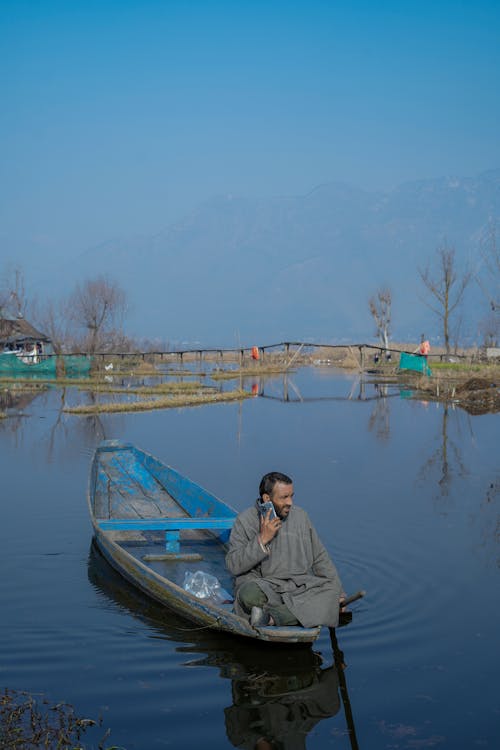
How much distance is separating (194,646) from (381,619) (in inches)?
67.8

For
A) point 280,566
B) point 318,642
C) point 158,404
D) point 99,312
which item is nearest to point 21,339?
point 99,312

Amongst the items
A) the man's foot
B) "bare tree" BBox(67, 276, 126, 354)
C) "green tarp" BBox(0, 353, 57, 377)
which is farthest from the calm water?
"bare tree" BBox(67, 276, 126, 354)

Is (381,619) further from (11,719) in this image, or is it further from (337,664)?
(11,719)

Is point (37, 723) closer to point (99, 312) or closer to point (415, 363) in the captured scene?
point (415, 363)

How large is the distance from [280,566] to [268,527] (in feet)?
1.45

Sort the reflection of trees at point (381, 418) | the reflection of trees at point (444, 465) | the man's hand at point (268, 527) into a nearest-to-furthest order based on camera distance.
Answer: the man's hand at point (268, 527)
the reflection of trees at point (444, 465)
the reflection of trees at point (381, 418)

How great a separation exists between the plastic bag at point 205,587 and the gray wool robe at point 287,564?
0.76 m

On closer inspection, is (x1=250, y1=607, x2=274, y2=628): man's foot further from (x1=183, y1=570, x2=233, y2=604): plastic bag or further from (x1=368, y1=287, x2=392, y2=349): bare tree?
(x1=368, y1=287, x2=392, y2=349): bare tree

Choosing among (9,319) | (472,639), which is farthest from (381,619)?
(9,319)

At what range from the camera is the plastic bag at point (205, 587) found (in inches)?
306

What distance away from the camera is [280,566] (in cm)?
694

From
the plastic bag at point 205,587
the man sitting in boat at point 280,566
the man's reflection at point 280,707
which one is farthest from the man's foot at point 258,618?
the plastic bag at point 205,587

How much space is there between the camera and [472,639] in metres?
7.68

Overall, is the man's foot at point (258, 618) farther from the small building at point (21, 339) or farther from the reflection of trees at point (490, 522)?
the small building at point (21, 339)
